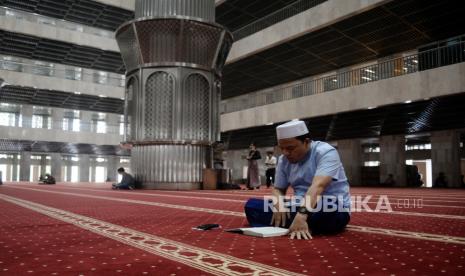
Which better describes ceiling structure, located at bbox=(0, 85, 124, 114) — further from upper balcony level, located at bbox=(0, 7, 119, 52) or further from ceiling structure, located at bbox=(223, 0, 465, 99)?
ceiling structure, located at bbox=(223, 0, 465, 99)

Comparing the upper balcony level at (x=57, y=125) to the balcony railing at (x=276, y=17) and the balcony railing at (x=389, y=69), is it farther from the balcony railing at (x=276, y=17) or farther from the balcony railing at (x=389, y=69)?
the balcony railing at (x=389, y=69)

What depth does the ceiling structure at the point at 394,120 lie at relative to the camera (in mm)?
13219

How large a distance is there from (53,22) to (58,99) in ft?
14.4

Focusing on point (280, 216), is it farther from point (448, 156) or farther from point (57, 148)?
point (57, 148)

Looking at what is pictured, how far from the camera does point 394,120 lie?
49.4 feet

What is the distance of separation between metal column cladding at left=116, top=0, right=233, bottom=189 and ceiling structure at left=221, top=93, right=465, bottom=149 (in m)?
6.39

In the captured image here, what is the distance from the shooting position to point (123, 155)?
98.7 feet

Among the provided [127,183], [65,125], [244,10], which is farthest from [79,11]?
[127,183]

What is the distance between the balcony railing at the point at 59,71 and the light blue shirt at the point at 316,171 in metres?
21.9

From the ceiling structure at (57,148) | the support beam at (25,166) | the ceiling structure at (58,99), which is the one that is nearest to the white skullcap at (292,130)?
the ceiling structure at (58,99)

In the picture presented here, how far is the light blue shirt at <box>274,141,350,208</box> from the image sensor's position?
2.49 m

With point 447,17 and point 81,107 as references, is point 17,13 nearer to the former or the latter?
point 81,107

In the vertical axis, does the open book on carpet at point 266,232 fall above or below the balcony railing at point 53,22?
below

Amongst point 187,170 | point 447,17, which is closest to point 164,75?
point 187,170
